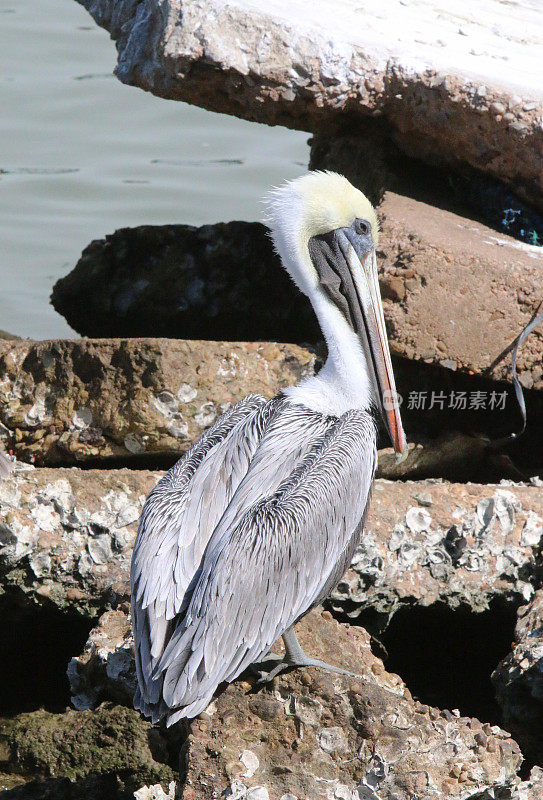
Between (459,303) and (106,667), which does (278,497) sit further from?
(459,303)

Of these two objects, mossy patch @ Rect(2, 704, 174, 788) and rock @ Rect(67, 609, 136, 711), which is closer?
mossy patch @ Rect(2, 704, 174, 788)

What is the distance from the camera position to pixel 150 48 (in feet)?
14.1

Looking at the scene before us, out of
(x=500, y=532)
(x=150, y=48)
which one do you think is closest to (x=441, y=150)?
(x=150, y=48)

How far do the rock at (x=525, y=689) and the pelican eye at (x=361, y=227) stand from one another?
152 centimetres

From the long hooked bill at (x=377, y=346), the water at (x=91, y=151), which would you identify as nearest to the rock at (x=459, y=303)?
the long hooked bill at (x=377, y=346)

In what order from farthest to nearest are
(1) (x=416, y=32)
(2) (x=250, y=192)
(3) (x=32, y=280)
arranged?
(2) (x=250, y=192), (3) (x=32, y=280), (1) (x=416, y=32)

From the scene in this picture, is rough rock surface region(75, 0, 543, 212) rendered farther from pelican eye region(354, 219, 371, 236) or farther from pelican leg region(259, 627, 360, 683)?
pelican leg region(259, 627, 360, 683)

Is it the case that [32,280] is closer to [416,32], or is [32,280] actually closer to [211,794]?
[416,32]

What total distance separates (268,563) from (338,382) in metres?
0.84

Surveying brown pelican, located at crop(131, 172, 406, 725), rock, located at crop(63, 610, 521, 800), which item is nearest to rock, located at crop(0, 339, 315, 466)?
brown pelican, located at crop(131, 172, 406, 725)

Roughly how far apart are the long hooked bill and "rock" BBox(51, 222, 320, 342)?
4.40ft

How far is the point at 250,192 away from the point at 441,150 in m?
5.38

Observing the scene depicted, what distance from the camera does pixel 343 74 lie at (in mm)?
4352

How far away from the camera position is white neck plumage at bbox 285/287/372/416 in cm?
360
